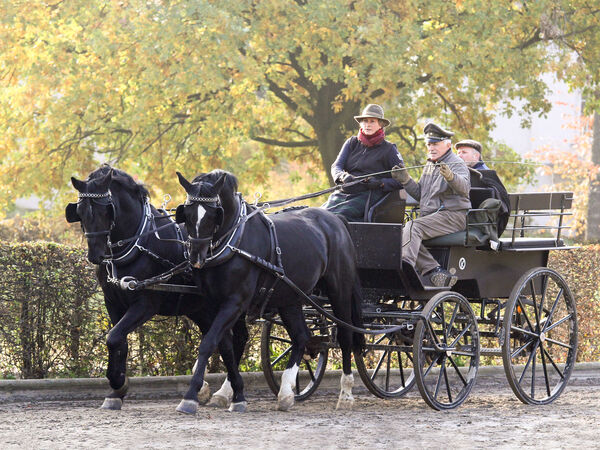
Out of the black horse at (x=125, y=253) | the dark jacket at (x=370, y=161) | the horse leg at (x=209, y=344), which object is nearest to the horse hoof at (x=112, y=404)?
the black horse at (x=125, y=253)

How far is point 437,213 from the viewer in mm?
8484

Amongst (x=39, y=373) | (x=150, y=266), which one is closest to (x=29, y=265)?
(x=39, y=373)

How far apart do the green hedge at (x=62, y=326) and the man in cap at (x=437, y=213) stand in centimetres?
221

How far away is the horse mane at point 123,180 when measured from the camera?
7.33 meters

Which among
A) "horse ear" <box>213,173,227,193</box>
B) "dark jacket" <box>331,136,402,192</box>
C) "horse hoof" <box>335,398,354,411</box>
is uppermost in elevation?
"dark jacket" <box>331,136,402,192</box>

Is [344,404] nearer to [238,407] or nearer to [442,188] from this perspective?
[238,407]

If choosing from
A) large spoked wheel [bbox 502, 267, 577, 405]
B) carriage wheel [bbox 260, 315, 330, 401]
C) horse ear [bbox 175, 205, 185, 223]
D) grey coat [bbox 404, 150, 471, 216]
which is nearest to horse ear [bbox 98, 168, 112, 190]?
horse ear [bbox 175, 205, 185, 223]

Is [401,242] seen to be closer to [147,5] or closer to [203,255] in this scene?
[203,255]

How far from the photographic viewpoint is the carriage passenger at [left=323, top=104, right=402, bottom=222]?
347 inches

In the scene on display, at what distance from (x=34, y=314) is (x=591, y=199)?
16.1 meters

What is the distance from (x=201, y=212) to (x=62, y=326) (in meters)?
2.38

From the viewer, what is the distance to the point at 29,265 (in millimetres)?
8570

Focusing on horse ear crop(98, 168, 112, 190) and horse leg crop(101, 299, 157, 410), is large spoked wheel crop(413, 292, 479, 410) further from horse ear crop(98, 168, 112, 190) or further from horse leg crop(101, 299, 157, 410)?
horse ear crop(98, 168, 112, 190)

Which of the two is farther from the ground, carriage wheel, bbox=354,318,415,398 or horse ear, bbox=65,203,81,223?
horse ear, bbox=65,203,81,223
